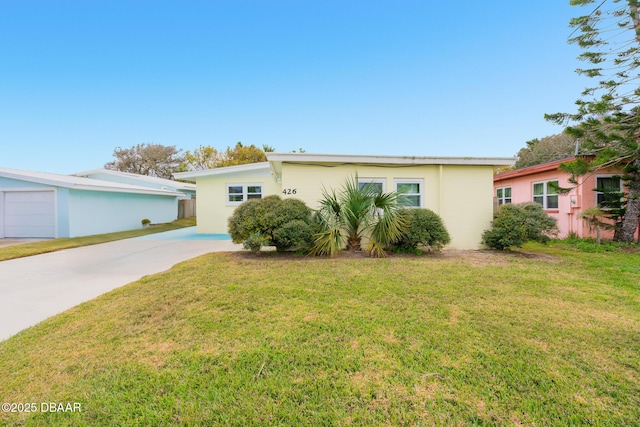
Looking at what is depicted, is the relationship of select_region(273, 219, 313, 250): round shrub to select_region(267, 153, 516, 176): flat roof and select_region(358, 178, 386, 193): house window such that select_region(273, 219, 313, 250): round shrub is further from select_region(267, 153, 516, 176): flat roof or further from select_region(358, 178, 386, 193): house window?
select_region(358, 178, 386, 193): house window

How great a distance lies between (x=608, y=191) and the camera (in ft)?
31.1

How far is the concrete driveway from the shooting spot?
4.00 m

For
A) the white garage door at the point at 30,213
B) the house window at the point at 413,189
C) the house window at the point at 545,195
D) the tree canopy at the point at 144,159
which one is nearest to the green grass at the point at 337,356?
the house window at the point at 413,189

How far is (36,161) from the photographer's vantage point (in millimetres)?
27109

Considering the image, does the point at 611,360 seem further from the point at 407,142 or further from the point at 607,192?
the point at 407,142

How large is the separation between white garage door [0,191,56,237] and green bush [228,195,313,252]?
11.1 metres

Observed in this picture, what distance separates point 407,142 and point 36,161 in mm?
36947

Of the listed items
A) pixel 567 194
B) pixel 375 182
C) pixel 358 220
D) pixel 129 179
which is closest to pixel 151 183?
pixel 129 179

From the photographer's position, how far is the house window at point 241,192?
13219mm

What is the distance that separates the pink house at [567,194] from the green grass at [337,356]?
6917mm

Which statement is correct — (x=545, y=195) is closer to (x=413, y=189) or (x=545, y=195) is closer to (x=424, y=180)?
(x=424, y=180)

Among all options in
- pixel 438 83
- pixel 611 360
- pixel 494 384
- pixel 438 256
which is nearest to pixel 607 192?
pixel 438 256

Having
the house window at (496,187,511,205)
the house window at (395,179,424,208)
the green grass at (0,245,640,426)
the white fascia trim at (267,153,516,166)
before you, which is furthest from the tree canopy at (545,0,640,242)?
the green grass at (0,245,640,426)

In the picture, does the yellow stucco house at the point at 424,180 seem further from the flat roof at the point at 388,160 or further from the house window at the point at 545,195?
the house window at the point at 545,195
